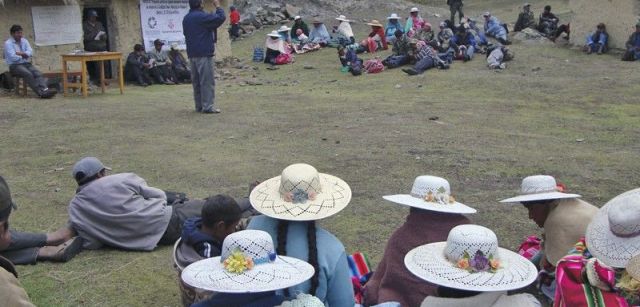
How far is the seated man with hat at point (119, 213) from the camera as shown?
5234 mm

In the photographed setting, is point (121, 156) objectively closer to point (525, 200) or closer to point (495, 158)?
point (495, 158)

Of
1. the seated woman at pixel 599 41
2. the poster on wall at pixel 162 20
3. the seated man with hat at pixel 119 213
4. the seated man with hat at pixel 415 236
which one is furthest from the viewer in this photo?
the poster on wall at pixel 162 20

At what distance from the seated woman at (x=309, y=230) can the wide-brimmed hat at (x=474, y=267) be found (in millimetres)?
450

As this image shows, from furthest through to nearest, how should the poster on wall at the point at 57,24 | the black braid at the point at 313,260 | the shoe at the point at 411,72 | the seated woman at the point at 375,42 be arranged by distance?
the seated woman at the point at 375,42, the shoe at the point at 411,72, the poster on wall at the point at 57,24, the black braid at the point at 313,260

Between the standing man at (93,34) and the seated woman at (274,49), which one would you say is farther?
the seated woman at (274,49)

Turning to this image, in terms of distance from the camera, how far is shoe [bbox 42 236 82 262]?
202 inches

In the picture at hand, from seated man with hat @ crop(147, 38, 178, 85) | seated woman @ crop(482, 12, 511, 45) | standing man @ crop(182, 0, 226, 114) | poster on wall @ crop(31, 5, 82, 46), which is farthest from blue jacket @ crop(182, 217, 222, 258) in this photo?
seated woman @ crop(482, 12, 511, 45)

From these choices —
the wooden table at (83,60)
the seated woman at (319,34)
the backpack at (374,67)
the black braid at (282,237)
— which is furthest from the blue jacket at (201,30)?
the seated woman at (319,34)

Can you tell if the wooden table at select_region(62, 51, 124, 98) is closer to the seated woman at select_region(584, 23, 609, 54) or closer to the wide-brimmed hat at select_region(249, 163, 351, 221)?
the wide-brimmed hat at select_region(249, 163, 351, 221)

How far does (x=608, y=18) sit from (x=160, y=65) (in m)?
11.4

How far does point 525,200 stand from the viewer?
4.22m

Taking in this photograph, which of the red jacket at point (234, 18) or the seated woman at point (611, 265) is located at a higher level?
the seated woman at point (611, 265)

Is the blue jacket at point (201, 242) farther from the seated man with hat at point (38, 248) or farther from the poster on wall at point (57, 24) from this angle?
the poster on wall at point (57, 24)

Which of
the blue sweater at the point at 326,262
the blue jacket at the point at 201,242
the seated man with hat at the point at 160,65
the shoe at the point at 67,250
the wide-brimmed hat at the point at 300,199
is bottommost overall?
the seated man with hat at the point at 160,65
